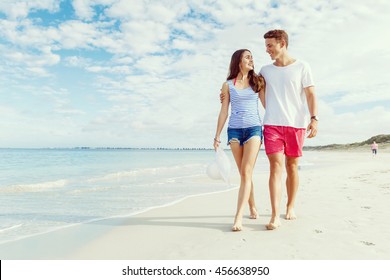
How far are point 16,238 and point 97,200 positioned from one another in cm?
331

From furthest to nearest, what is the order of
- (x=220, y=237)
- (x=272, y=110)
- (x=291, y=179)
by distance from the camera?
(x=291, y=179) → (x=272, y=110) → (x=220, y=237)

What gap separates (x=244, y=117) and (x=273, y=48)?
3.28 ft

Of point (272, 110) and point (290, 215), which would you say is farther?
point (290, 215)

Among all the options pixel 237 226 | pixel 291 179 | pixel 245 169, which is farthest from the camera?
pixel 291 179

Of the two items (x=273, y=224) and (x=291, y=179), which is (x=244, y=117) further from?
(x=273, y=224)

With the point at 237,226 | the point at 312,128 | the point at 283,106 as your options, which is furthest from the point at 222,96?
the point at 237,226

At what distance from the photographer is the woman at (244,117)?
459cm

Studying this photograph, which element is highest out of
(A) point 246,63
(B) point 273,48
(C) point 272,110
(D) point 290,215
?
(B) point 273,48

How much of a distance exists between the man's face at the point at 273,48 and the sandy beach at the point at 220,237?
2.28m

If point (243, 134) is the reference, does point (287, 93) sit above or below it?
above

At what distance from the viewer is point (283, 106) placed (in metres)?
4.66

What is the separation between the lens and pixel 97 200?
8039mm

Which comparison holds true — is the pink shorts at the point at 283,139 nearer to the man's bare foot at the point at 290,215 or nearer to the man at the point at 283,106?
the man at the point at 283,106
